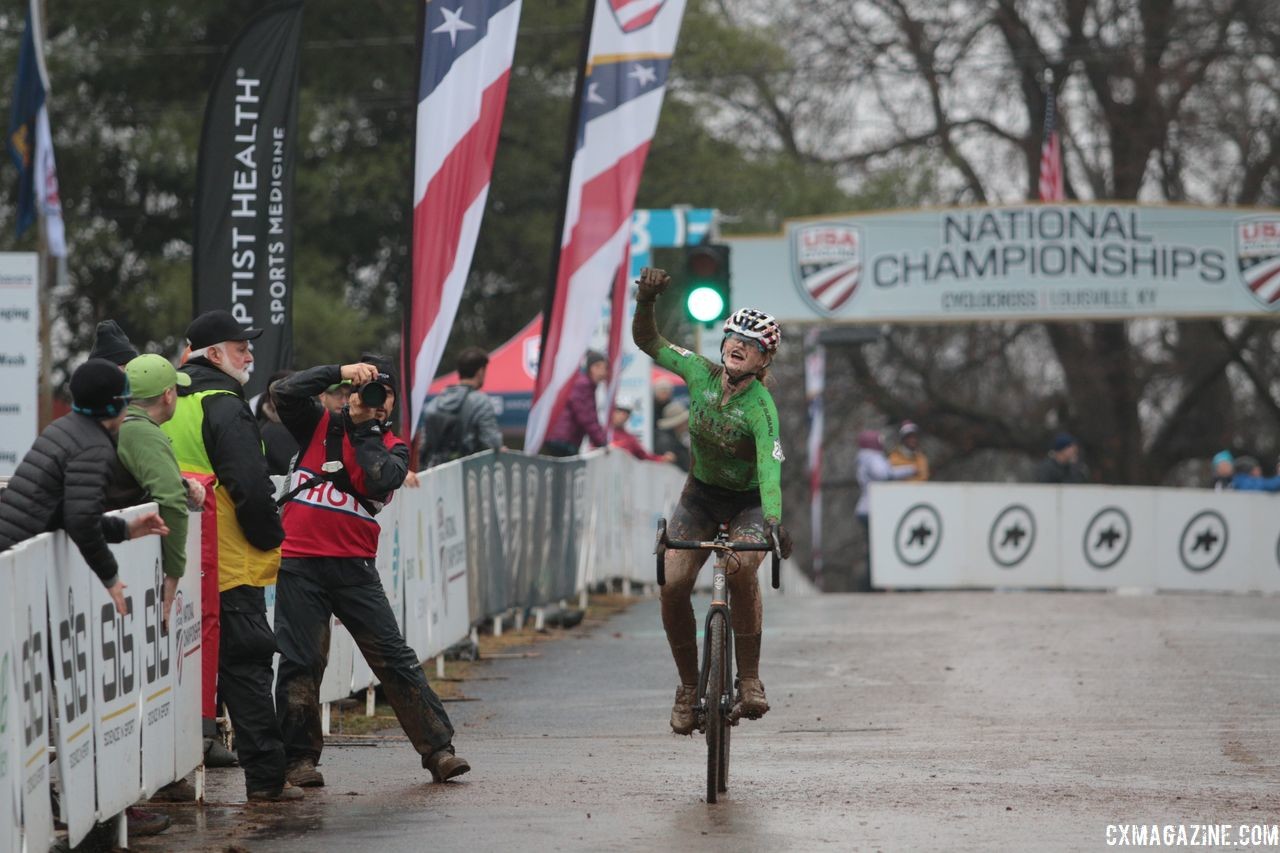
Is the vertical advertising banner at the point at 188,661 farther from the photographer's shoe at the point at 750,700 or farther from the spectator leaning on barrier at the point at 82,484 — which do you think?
the photographer's shoe at the point at 750,700

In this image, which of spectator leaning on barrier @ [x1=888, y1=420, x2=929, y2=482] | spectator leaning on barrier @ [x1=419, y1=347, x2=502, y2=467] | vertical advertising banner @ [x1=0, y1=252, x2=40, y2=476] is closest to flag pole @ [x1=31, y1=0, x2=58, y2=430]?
vertical advertising banner @ [x1=0, y1=252, x2=40, y2=476]

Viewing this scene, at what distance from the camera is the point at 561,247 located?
17.9 metres

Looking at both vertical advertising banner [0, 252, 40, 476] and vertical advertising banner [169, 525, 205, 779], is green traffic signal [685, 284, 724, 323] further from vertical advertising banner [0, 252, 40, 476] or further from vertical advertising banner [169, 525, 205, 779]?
vertical advertising banner [169, 525, 205, 779]

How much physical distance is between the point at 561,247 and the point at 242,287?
4.62 m

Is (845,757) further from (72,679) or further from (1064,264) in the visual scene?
(1064,264)

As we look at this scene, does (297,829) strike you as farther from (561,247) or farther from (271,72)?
(561,247)

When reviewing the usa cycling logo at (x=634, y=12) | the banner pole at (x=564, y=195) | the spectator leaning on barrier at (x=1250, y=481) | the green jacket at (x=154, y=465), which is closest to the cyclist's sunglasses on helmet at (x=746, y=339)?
the green jacket at (x=154, y=465)

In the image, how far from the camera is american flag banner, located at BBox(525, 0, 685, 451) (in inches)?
699

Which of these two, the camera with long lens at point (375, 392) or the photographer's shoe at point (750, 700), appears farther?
the photographer's shoe at point (750, 700)

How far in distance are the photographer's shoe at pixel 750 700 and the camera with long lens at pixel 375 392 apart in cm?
195

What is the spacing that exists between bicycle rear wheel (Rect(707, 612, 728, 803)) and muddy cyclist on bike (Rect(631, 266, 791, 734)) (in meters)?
0.28

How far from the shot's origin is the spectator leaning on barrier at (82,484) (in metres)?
7.40

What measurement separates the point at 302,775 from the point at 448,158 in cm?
553

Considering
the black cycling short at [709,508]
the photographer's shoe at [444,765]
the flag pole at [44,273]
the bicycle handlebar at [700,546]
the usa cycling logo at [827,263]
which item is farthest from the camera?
the usa cycling logo at [827,263]
